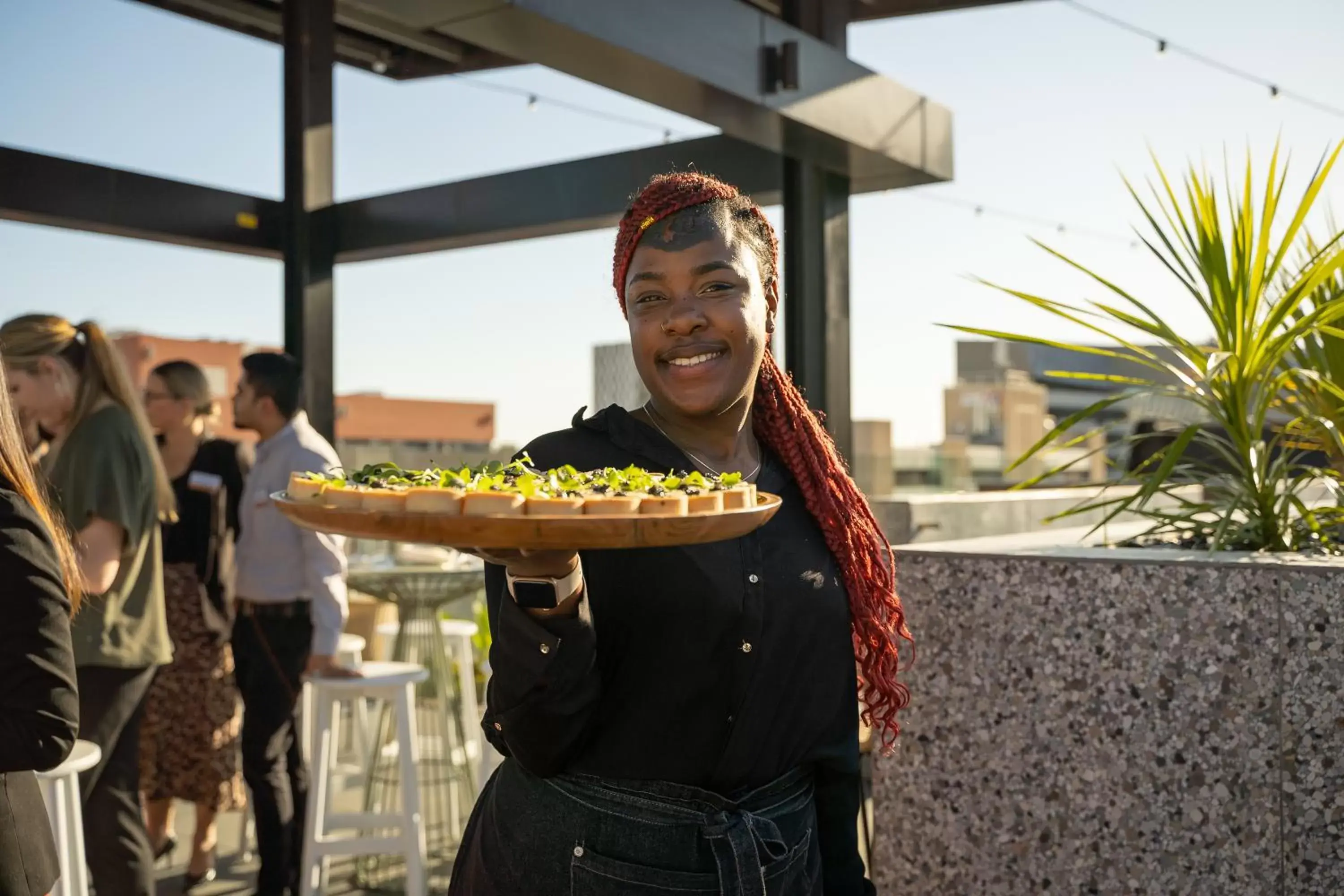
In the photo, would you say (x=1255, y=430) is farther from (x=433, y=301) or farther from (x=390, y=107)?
(x=433, y=301)

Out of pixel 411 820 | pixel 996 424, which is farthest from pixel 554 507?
pixel 996 424

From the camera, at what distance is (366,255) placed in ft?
18.6

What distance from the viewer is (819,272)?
4.93 metres

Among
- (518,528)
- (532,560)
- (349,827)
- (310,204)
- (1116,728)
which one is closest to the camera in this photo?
(518,528)

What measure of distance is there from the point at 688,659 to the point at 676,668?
0.05 feet

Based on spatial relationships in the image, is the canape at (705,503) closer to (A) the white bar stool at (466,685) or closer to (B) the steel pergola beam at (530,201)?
(A) the white bar stool at (466,685)

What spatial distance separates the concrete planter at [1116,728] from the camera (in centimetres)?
193

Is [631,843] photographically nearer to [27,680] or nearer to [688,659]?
[688,659]

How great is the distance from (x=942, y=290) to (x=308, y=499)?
56.5ft

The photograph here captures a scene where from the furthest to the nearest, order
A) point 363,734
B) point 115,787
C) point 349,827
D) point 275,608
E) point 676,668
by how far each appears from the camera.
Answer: point 363,734, point 275,608, point 349,827, point 115,787, point 676,668

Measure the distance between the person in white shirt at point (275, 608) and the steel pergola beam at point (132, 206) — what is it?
1.57 metres

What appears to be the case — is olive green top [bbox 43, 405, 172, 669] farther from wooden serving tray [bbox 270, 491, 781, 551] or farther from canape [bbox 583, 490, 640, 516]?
canape [bbox 583, 490, 640, 516]

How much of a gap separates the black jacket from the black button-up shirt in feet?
2.07

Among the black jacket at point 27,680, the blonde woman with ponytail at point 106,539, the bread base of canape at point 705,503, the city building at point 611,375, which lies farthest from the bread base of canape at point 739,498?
the city building at point 611,375
